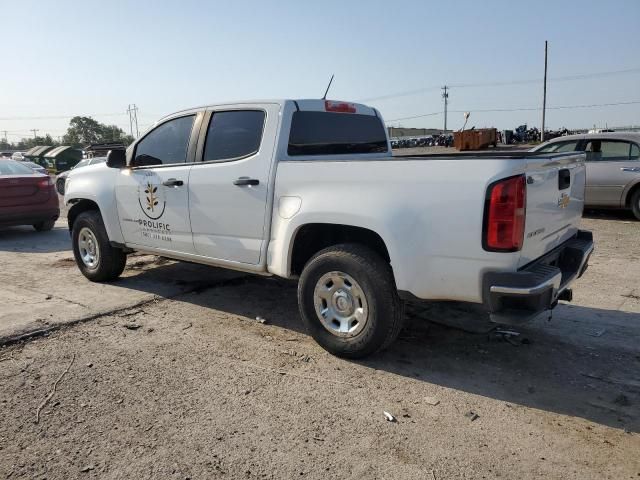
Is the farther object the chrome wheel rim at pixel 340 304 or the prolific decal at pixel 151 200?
the prolific decal at pixel 151 200

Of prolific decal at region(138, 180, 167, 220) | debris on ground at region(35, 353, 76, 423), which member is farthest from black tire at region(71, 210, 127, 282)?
debris on ground at region(35, 353, 76, 423)

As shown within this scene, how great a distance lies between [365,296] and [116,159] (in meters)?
3.41

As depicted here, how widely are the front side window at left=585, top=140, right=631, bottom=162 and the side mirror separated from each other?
8702 millimetres

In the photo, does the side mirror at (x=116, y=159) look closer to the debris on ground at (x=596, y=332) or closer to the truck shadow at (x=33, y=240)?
the truck shadow at (x=33, y=240)

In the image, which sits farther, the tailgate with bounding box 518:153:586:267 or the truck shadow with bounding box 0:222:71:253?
the truck shadow with bounding box 0:222:71:253

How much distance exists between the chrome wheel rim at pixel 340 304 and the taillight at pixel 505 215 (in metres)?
1.05

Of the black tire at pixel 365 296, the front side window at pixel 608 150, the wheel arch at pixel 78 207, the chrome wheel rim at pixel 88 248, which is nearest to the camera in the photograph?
the black tire at pixel 365 296

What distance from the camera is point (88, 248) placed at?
6332 millimetres

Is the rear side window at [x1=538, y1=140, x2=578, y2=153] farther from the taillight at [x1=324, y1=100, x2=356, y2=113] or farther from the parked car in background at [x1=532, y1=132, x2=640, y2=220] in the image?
the taillight at [x1=324, y1=100, x2=356, y2=113]

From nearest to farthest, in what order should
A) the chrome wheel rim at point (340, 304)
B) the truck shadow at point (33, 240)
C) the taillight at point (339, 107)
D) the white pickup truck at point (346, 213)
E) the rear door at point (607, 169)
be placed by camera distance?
the white pickup truck at point (346, 213) < the chrome wheel rim at point (340, 304) < the taillight at point (339, 107) < the truck shadow at point (33, 240) < the rear door at point (607, 169)

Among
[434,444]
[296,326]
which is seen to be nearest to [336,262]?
[296,326]

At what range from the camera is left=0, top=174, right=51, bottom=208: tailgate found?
30.9 feet

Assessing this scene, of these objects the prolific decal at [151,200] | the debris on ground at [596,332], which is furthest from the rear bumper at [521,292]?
the prolific decal at [151,200]

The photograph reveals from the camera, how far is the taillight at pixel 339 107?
492 cm
